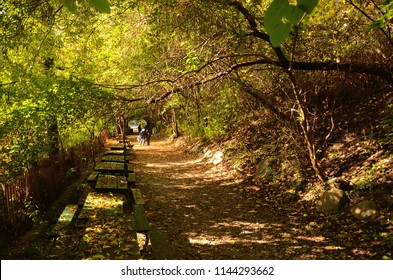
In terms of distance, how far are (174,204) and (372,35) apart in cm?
638

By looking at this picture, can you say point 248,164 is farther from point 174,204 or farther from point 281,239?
point 281,239

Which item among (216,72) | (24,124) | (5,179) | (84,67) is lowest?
(5,179)

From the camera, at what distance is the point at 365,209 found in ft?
16.2

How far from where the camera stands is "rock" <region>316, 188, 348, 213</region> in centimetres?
543

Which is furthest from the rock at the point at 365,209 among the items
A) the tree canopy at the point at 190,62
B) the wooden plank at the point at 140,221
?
the wooden plank at the point at 140,221

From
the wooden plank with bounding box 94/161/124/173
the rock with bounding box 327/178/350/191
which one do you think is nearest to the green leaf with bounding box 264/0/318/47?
the rock with bounding box 327/178/350/191

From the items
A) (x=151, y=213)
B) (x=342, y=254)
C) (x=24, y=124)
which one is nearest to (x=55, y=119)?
(x=24, y=124)

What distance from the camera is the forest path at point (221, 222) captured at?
186 inches

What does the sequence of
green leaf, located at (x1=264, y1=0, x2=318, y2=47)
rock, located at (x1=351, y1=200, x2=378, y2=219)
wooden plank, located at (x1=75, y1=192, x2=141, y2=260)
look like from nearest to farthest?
green leaf, located at (x1=264, y1=0, x2=318, y2=47)
wooden plank, located at (x1=75, y1=192, x2=141, y2=260)
rock, located at (x1=351, y1=200, x2=378, y2=219)

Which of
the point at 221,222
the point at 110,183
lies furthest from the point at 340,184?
the point at 110,183

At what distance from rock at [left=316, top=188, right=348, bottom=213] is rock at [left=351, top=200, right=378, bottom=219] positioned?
1.05 ft

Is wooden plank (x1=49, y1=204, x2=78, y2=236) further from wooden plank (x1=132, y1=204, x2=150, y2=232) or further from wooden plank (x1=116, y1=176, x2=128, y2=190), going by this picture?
wooden plank (x1=132, y1=204, x2=150, y2=232)

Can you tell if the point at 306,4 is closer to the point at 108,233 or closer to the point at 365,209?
the point at 108,233

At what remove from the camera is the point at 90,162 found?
1172 cm
